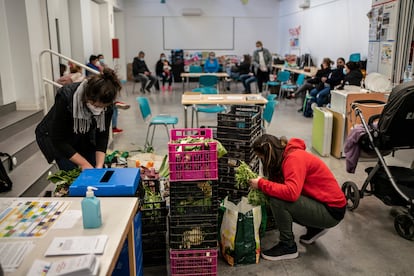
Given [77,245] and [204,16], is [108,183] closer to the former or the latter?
[77,245]

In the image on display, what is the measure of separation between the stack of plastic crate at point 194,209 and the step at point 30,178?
5.51 ft

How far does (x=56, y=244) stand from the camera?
156 cm

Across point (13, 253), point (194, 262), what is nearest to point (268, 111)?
point (194, 262)

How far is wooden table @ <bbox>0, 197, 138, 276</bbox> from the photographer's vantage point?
1.45 m

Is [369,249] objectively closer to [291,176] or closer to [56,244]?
[291,176]

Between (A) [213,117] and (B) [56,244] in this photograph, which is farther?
(A) [213,117]

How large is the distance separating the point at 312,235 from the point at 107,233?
1.95 m

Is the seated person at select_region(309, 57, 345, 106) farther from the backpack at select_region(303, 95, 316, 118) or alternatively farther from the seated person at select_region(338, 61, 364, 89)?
the seated person at select_region(338, 61, 364, 89)

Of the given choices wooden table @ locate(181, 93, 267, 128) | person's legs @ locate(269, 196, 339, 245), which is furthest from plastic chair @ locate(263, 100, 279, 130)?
person's legs @ locate(269, 196, 339, 245)

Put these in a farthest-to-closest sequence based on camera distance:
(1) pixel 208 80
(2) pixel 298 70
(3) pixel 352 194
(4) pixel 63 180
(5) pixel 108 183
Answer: (2) pixel 298 70
(1) pixel 208 80
(3) pixel 352 194
(4) pixel 63 180
(5) pixel 108 183

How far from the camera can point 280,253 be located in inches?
114

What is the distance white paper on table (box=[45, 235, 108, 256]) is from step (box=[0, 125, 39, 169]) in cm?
262

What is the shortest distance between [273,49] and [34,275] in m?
15.0

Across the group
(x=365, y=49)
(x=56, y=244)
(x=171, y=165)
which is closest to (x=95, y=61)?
(x=365, y=49)
